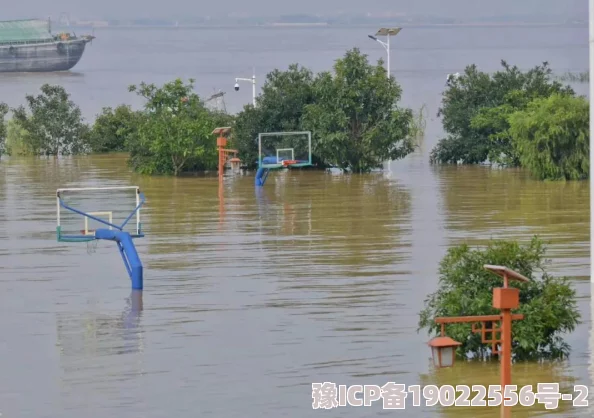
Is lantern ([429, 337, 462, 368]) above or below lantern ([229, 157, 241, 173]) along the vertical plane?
below

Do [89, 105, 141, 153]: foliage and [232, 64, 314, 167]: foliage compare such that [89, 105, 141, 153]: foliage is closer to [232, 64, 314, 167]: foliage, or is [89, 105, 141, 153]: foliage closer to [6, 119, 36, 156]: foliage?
[6, 119, 36, 156]: foliage

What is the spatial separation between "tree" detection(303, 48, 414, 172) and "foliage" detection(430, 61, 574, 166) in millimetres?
1796

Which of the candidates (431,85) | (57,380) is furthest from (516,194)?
(431,85)

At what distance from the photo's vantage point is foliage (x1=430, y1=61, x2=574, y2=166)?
99.2ft

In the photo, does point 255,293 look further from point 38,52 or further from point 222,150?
point 38,52

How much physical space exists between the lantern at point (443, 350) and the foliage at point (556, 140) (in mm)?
16022

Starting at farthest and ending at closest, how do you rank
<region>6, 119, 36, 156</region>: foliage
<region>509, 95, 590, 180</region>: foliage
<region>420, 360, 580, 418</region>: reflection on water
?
<region>6, 119, 36, 156</region>: foliage < <region>509, 95, 590, 180</region>: foliage < <region>420, 360, 580, 418</region>: reflection on water

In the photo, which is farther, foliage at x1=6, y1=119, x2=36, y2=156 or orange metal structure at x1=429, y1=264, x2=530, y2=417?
foliage at x1=6, y1=119, x2=36, y2=156

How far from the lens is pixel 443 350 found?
35.7 feet

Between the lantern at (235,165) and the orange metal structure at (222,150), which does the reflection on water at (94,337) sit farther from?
the lantern at (235,165)

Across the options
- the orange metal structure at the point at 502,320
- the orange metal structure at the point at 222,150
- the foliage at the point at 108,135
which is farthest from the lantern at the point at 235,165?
the orange metal structure at the point at 502,320

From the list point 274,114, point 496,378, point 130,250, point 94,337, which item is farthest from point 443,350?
point 274,114

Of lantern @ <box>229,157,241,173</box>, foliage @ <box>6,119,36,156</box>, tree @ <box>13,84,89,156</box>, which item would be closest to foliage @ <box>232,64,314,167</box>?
lantern @ <box>229,157,241,173</box>

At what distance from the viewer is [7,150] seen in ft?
121
